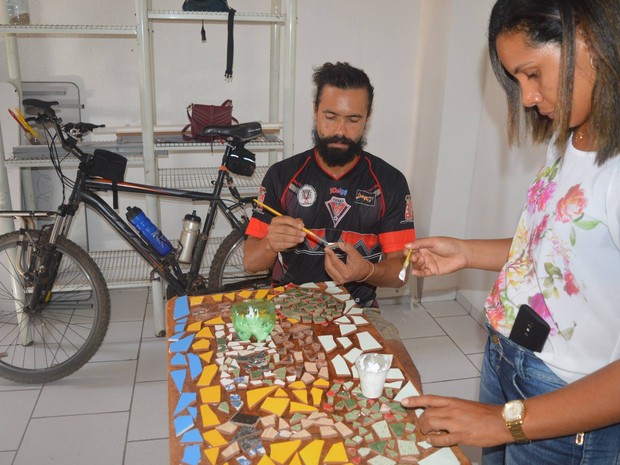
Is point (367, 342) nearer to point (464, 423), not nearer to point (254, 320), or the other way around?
point (254, 320)

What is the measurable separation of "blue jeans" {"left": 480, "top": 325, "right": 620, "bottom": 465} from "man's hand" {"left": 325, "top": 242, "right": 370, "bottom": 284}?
1.89ft

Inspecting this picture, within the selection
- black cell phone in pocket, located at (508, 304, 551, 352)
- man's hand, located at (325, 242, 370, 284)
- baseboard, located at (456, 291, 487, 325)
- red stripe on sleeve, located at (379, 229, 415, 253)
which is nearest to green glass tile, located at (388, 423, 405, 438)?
black cell phone in pocket, located at (508, 304, 551, 352)

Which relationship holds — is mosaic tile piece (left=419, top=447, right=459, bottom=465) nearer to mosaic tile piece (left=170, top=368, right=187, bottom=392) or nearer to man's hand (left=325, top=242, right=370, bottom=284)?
mosaic tile piece (left=170, top=368, right=187, bottom=392)

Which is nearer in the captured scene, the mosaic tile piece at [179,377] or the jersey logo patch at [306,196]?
the mosaic tile piece at [179,377]

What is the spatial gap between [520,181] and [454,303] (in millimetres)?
1047

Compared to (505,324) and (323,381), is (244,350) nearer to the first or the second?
(323,381)

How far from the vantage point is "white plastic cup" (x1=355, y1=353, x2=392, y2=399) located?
135 centimetres

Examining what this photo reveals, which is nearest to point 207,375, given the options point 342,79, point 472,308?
point 342,79

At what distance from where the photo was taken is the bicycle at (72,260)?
9.23 feet

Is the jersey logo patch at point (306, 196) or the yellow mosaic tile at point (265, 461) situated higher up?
the jersey logo patch at point (306, 196)

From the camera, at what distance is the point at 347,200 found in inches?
87.8

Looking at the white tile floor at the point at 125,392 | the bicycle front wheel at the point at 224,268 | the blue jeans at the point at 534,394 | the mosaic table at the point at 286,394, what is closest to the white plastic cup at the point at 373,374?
the mosaic table at the point at 286,394

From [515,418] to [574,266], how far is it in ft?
1.02

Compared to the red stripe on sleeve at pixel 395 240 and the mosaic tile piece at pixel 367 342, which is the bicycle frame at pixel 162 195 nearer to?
the red stripe on sleeve at pixel 395 240
